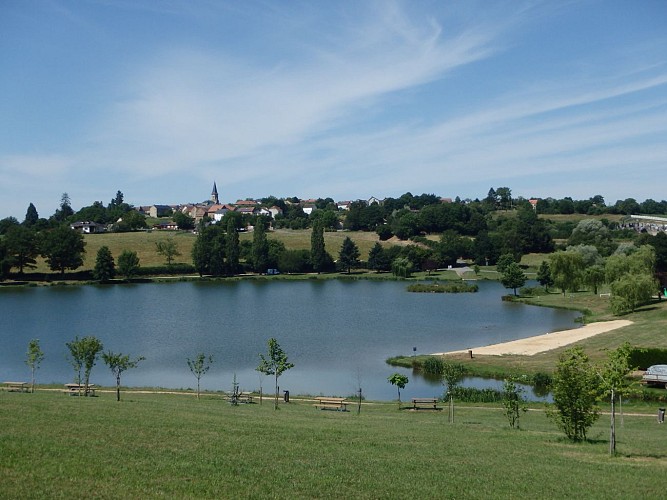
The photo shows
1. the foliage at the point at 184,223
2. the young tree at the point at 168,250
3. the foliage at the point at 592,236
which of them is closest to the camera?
the foliage at the point at 592,236

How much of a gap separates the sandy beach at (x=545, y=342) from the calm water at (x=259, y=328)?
288cm

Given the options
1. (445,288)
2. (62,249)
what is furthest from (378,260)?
(62,249)

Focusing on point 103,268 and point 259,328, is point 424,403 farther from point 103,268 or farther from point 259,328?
point 103,268

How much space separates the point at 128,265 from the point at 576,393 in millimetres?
93336

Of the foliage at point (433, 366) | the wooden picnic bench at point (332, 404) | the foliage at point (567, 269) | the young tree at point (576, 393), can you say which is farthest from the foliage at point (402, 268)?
the young tree at point (576, 393)

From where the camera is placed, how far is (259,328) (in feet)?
183

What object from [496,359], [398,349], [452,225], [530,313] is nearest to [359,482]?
[496,359]

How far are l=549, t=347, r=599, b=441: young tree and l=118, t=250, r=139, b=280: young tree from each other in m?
92.4

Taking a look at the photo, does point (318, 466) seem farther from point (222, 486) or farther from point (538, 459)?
point (538, 459)

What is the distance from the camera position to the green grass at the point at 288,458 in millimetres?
12094

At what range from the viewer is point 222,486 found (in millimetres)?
12109

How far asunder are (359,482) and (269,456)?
2536 millimetres

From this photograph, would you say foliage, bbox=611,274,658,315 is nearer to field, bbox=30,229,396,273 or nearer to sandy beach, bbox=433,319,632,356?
sandy beach, bbox=433,319,632,356

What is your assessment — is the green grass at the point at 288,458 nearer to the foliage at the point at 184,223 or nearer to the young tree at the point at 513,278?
the young tree at the point at 513,278
